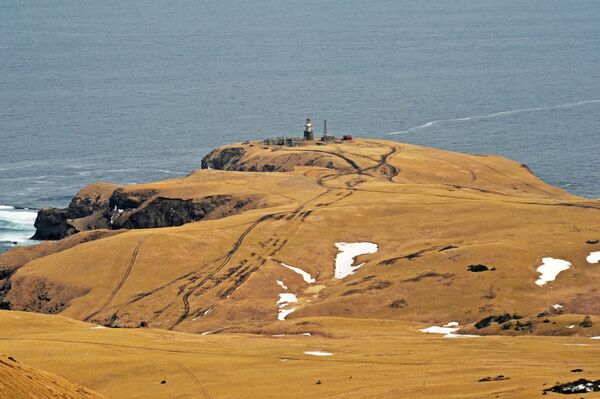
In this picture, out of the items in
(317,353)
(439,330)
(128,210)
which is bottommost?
(128,210)

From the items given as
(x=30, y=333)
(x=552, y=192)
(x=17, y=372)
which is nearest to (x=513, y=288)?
(x=30, y=333)

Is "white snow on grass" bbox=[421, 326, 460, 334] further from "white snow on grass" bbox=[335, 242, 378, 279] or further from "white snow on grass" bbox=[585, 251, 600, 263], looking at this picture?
"white snow on grass" bbox=[335, 242, 378, 279]

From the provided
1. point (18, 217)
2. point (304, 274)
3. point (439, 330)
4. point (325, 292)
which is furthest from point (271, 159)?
point (439, 330)

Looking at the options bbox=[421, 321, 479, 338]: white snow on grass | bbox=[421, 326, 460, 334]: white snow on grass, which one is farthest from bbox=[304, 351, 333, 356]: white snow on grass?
bbox=[421, 326, 460, 334]: white snow on grass

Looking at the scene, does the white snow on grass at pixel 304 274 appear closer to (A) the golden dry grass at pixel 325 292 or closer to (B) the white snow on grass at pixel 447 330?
(A) the golden dry grass at pixel 325 292

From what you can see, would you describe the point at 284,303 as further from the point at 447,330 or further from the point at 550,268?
the point at 550,268

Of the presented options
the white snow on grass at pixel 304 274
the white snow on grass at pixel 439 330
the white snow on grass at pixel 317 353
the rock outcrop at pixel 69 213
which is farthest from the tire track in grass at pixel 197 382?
the rock outcrop at pixel 69 213
